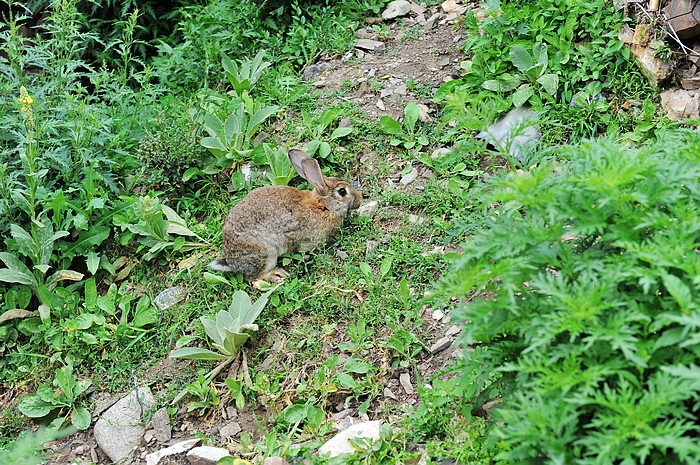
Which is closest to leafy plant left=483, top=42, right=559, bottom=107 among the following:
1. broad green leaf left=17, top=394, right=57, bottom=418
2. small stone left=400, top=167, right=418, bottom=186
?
small stone left=400, top=167, right=418, bottom=186

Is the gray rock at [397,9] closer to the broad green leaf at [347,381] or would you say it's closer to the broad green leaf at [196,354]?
the broad green leaf at [196,354]

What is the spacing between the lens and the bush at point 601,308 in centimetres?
242

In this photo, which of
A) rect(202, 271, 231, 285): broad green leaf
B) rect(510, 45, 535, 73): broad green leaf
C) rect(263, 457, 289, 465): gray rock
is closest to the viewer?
rect(263, 457, 289, 465): gray rock

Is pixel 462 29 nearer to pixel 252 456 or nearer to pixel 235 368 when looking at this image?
pixel 235 368

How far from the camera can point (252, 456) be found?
13.9 feet

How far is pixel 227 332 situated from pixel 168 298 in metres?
0.97

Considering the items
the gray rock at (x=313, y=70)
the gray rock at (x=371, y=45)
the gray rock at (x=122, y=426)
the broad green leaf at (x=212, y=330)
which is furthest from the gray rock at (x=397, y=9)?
the gray rock at (x=122, y=426)

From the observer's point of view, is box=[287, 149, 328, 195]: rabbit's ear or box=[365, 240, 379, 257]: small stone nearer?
box=[365, 240, 379, 257]: small stone

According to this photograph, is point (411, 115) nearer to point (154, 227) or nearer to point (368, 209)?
point (368, 209)

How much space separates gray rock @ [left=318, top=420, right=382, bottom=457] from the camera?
399 centimetres

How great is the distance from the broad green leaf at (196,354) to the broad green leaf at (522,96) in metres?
2.90

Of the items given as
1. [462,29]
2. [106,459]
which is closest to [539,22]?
[462,29]

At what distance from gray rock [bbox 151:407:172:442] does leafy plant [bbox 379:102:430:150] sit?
2.66 metres

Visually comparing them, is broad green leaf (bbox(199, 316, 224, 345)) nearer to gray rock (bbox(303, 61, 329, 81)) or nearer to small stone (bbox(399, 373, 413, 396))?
small stone (bbox(399, 373, 413, 396))
